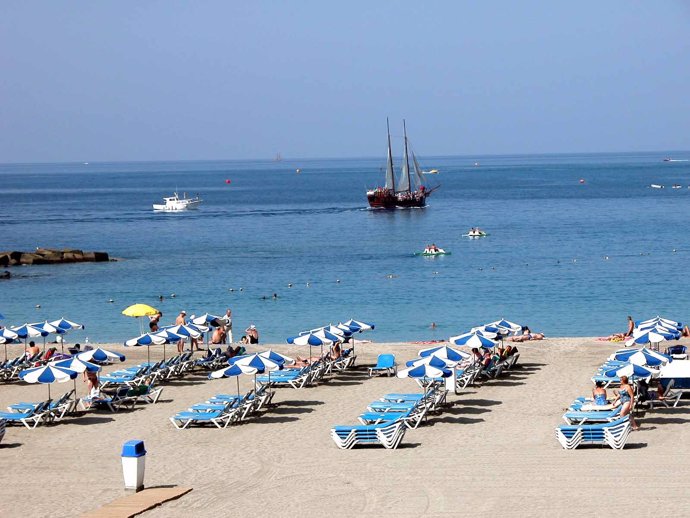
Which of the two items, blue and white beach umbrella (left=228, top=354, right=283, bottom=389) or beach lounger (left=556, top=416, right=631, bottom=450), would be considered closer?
beach lounger (left=556, top=416, right=631, bottom=450)

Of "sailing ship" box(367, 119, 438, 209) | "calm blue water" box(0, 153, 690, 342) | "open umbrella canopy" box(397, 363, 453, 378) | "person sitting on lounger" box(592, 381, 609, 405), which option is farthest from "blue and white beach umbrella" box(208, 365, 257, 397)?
"sailing ship" box(367, 119, 438, 209)

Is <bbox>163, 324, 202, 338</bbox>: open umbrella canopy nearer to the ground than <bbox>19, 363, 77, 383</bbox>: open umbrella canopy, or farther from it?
nearer to the ground

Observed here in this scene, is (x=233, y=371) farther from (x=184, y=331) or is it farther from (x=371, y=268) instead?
(x=371, y=268)

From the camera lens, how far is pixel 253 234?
316ft

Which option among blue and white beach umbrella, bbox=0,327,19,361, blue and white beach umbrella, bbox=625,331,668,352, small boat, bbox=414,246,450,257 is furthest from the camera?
small boat, bbox=414,246,450,257

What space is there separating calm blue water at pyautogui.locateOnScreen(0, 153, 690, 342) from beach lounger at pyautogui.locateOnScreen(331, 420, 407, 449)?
20576 millimetres

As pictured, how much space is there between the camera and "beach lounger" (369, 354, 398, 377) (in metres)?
28.3

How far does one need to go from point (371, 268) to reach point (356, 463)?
47981mm

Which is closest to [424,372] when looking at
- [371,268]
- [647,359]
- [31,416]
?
[647,359]

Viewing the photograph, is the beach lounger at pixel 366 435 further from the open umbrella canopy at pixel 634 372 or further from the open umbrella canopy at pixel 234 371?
the open umbrella canopy at pixel 634 372

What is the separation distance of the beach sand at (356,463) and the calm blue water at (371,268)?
55.7ft

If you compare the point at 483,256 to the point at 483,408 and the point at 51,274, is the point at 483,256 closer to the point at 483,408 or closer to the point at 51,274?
the point at 51,274

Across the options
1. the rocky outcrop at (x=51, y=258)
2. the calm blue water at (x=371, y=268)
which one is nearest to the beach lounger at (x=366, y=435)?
the calm blue water at (x=371, y=268)

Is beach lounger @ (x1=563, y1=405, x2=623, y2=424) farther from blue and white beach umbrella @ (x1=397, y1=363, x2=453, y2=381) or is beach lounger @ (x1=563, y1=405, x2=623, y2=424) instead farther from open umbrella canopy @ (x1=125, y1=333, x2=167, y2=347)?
open umbrella canopy @ (x1=125, y1=333, x2=167, y2=347)
